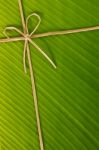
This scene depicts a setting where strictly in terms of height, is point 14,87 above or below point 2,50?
A: below

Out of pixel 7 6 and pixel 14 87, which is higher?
pixel 7 6

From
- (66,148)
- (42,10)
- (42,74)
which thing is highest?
(42,10)

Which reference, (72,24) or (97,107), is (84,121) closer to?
(97,107)

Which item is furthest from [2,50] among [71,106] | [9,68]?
[71,106]

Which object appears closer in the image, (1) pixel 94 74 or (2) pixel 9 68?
(1) pixel 94 74

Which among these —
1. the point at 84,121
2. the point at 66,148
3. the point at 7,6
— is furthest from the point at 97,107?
the point at 7,6

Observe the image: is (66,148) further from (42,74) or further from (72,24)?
(72,24)
